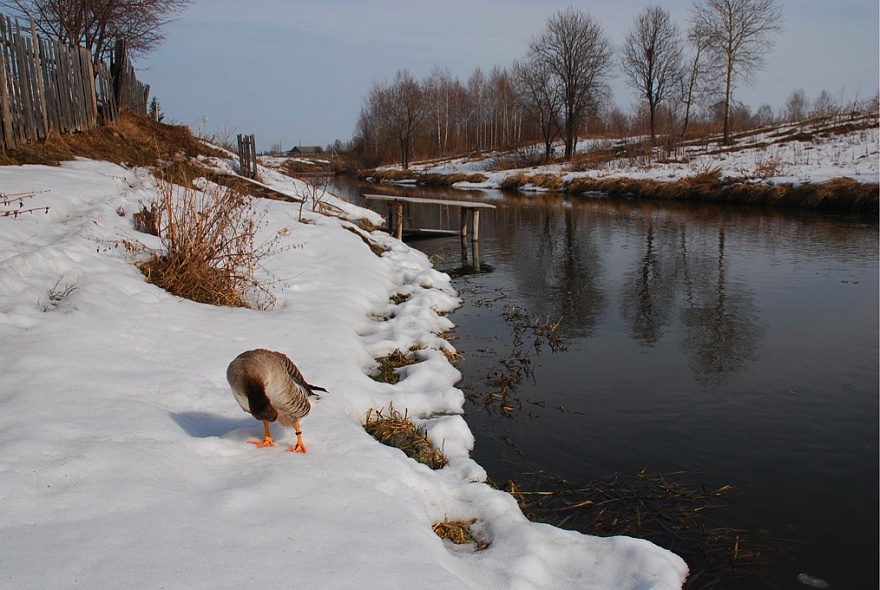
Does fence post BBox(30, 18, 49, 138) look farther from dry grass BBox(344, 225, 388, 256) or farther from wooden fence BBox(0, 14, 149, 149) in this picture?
dry grass BBox(344, 225, 388, 256)

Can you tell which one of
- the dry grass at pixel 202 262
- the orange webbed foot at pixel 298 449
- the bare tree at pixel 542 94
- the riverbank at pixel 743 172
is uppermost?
the bare tree at pixel 542 94

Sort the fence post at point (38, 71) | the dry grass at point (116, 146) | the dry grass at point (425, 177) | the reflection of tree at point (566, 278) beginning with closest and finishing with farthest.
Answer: the reflection of tree at point (566, 278), the dry grass at point (116, 146), the fence post at point (38, 71), the dry grass at point (425, 177)

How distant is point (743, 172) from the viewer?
25938mm

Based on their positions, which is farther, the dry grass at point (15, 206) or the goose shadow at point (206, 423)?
the dry grass at point (15, 206)

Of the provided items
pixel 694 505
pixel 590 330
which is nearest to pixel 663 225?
pixel 590 330

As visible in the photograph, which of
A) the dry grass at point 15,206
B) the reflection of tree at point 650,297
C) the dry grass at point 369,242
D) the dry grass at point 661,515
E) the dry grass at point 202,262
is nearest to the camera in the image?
the dry grass at point 661,515

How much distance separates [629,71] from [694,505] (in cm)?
4555

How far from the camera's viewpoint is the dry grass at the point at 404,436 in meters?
4.70

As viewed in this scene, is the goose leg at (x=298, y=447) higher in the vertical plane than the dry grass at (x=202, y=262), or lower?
lower

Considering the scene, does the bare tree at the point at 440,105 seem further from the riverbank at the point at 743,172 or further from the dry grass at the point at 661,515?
the dry grass at the point at 661,515

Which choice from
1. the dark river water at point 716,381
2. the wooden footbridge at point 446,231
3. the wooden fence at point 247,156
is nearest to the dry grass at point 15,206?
the dark river water at point 716,381

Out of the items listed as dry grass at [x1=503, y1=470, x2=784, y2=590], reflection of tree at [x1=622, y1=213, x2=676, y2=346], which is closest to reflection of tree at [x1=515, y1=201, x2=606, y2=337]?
reflection of tree at [x1=622, y1=213, x2=676, y2=346]

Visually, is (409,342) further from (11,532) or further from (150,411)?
(11,532)

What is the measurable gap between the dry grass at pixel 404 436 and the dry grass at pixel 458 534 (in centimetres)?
99
